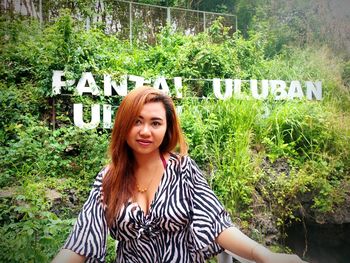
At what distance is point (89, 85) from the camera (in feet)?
7.14

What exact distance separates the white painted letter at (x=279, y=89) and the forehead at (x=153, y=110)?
175cm

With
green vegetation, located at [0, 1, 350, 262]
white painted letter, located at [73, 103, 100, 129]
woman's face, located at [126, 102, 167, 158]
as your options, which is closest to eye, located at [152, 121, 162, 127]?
woman's face, located at [126, 102, 167, 158]

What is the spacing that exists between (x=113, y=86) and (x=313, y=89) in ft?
4.16

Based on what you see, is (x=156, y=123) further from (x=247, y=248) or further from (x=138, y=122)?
(x=247, y=248)

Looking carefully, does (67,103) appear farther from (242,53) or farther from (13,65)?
(242,53)

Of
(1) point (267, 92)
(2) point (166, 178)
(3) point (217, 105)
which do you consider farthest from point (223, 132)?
(2) point (166, 178)

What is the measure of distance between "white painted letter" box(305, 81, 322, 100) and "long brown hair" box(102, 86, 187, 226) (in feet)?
6.03

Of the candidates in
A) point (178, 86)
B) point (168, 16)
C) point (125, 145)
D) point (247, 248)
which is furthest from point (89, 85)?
point (247, 248)

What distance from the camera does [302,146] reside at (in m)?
2.34

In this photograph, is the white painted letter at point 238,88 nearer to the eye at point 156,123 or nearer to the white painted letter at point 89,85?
the white painted letter at point 89,85

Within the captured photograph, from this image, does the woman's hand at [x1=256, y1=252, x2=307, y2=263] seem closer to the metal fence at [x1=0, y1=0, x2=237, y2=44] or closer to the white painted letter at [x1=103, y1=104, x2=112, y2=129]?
the white painted letter at [x1=103, y1=104, x2=112, y2=129]

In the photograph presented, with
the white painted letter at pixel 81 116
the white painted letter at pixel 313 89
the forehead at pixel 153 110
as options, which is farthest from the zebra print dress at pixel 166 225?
the white painted letter at pixel 313 89

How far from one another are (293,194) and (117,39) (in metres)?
1.41

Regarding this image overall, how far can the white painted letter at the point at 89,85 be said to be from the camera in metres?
2.14
